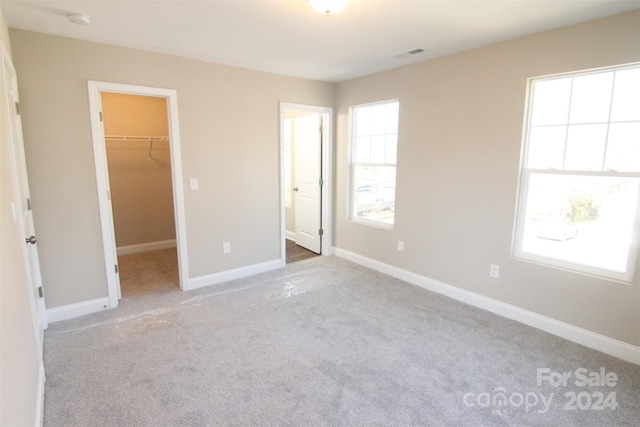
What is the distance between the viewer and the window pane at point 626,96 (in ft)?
7.63

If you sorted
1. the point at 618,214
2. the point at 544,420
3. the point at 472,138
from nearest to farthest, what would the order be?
the point at 544,420, the point at 618,214, the point at 472,138

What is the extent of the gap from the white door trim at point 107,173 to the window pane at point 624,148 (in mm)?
3758

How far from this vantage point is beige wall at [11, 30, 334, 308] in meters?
2.79

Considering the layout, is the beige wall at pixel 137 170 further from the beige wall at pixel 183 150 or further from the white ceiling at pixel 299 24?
the white ceiling at pixel 299 24

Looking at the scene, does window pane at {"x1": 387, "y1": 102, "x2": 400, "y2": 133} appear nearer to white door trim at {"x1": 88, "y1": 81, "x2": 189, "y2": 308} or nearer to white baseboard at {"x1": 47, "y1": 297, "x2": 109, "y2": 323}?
white door trim at {"x1": 88, "y1": 81, "x2": 189, "y2": 308}

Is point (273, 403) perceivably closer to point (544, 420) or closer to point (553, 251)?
point (544, 420)

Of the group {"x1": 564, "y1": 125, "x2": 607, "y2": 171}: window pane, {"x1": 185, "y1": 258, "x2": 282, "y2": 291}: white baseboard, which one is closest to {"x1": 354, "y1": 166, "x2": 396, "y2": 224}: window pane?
{"x1": 185, "y1": 258, "x2": 282, "y2": 291}: white baseboard

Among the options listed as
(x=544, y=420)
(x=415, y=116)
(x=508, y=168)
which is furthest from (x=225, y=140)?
(x=544, y=420)

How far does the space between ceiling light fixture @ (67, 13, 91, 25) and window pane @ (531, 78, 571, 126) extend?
11.5 ft

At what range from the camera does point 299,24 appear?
2.49 metres

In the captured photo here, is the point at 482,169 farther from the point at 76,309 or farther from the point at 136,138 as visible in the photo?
the point at 136,138

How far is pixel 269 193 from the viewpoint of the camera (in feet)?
13.8

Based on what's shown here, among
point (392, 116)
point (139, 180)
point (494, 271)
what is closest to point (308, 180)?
point (392, 116)

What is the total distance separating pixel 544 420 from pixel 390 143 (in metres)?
3.02
